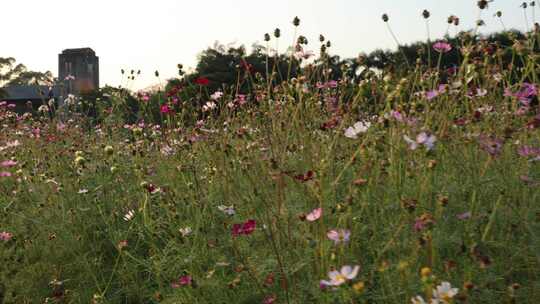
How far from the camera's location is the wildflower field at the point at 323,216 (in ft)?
6.57

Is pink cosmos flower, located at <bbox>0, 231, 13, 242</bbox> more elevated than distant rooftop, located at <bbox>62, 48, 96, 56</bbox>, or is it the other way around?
pink cosmos flower, located at <bbox>0, 231, 13, 242</bbox>

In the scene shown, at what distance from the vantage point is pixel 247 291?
7.65ft

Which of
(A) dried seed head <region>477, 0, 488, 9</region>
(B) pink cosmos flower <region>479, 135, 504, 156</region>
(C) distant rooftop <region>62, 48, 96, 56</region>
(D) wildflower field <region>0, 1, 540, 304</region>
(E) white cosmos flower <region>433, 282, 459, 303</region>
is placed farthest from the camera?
(C) distant rooftop <region>62, 48, 96, 56</region>

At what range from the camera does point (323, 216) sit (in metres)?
2.27

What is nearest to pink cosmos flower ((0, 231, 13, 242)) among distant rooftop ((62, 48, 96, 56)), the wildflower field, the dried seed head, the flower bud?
the wildflower field

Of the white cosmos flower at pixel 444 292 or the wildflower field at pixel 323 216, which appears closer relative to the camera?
the white cosmos flower at pixel 444 292

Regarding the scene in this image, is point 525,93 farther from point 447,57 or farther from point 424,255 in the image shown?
point 447,57

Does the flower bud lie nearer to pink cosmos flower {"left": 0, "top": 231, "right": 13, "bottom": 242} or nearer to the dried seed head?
the dried seed head

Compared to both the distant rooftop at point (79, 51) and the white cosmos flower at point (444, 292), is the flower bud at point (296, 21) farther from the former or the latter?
the distant rooftop at point (79, 51)

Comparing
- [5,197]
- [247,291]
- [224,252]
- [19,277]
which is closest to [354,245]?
[247,291]

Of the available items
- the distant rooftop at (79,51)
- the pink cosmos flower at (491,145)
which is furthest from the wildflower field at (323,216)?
the distant rooftop at (79,51)

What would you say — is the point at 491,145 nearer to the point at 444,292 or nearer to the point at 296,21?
the point at 444,292

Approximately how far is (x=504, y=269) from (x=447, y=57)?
12218 mm

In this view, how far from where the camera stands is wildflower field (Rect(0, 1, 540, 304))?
2.00 metres
